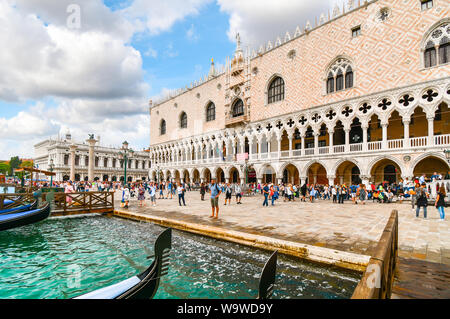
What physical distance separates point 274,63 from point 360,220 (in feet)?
66.2

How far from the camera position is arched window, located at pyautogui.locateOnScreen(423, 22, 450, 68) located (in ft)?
48.7

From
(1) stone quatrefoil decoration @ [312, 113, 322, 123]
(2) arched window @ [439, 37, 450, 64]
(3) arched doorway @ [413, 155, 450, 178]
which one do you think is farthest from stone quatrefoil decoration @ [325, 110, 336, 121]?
(2) arched window @ [439, 37, 450, 64]

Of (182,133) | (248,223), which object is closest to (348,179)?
(248,223)

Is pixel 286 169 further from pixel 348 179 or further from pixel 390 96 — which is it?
pixel 390 96

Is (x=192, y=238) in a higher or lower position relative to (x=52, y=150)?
lower

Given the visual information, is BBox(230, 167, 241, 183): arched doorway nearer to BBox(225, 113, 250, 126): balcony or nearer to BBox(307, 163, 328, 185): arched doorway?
BBox(225, 113, 250, 126): balcony

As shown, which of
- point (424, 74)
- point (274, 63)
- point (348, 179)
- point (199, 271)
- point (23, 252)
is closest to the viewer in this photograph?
point (199, 271)

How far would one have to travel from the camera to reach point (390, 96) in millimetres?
16812

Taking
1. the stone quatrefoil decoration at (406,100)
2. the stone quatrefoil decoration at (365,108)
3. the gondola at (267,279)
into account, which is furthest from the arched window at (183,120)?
the gondola at (267,279)

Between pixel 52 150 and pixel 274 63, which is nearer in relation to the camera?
pixel 274 63

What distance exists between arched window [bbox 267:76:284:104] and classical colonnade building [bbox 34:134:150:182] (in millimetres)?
40842

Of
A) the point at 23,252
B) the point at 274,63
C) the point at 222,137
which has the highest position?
the point at 274,63

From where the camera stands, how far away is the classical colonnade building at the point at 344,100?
1557cm

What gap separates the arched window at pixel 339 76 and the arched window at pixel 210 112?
53.3ft
